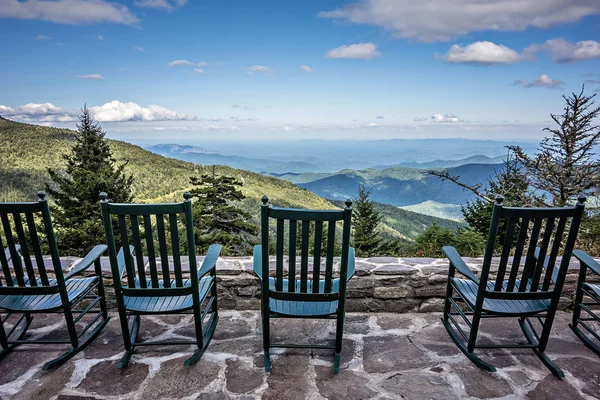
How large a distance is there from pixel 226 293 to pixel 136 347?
0.78 metres

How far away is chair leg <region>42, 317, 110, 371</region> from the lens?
2016 millimetres

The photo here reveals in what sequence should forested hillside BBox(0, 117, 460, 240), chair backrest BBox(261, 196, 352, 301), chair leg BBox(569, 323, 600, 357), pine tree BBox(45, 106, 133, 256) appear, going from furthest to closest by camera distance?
forested hillside BBox(0, 117, 460, 240) → pine tree BBox(45, 106, 133, 256) → chair leg BBox(569, 323, 600, 357) → chair backrest BBox(261, 196, 352, 301)

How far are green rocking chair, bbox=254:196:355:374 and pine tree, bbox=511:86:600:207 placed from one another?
16.6 ft

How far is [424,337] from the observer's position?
8.02 ft

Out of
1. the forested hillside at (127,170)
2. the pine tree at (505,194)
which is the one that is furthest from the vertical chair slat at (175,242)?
the forested hillside at (127,170)

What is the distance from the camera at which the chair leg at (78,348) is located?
2016 millimetres

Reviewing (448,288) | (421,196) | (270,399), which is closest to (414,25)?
(448,288)

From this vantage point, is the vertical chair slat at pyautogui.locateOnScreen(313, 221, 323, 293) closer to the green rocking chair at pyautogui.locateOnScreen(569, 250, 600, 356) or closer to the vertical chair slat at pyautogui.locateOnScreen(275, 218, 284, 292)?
the vertical chair slat at pyautogui.locateOnScreen(275, 218, 284, 292)

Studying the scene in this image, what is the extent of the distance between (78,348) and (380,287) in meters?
2.20

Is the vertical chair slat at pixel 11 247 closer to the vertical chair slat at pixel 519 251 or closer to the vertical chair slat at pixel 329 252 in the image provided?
the vertical chair slat at pixel 329 252

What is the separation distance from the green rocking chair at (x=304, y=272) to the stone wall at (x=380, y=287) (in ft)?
2.41

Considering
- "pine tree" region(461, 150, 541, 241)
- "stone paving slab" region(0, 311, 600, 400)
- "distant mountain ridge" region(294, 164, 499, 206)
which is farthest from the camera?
"distant mountain ridge" region(294, 164, 499, 206)

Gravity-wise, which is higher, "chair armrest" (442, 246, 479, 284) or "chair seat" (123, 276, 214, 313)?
"chair armrest" (442, 246, 479, 284)

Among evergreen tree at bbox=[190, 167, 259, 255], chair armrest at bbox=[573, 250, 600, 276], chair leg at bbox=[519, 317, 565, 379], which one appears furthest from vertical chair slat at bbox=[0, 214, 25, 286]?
evergreen tree at bbox=[190, 167, 259, 255]
